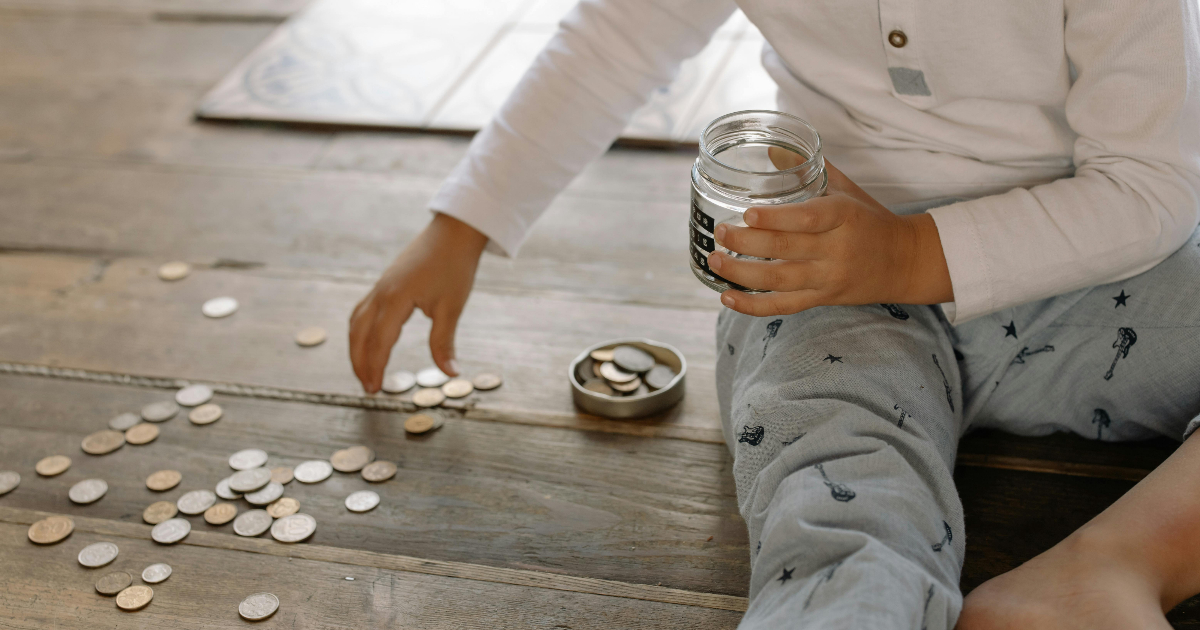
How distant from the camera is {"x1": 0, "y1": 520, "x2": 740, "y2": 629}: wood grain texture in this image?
0.77 metres

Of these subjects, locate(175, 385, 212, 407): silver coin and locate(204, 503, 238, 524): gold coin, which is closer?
locate(204, 503, 238, 524): gold coin

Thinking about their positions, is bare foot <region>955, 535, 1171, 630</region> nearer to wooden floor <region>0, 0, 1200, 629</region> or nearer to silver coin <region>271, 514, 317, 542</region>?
wooden floor <region>0, 0, 1200, 629</region>

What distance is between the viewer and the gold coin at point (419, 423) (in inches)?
38.3

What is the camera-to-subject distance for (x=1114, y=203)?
762mm

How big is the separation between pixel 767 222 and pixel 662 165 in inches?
29.9

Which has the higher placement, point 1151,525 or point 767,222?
point 767,222

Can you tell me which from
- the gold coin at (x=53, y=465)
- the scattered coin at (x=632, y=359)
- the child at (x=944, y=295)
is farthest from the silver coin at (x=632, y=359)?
the gold coin at (x=53, y=465)

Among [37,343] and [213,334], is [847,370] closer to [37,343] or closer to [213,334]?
[213,334]

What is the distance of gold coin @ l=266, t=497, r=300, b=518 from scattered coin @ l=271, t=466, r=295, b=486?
24 millimetres

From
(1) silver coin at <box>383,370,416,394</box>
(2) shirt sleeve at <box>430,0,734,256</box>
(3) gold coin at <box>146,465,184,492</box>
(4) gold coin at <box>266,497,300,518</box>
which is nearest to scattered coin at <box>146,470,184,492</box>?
(3) gold coin at <box>146,465,184,492</box>

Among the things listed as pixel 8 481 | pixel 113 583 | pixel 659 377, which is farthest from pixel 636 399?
pixel 8 481

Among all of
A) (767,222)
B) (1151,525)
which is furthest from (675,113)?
(1151,525)

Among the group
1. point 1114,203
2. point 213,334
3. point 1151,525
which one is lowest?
point 213,334

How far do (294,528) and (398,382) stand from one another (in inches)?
8.5
